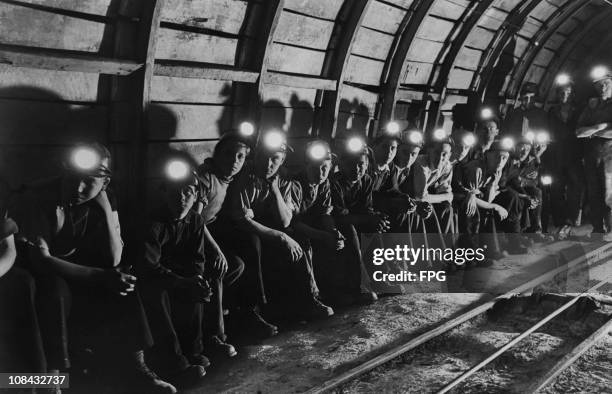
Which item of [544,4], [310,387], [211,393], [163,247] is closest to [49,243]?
[163,247]

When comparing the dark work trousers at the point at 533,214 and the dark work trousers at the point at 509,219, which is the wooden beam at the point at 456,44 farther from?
the dark work trousers at the point at 533,214

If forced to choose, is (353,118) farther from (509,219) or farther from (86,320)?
(86,320)

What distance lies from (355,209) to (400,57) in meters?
2.54

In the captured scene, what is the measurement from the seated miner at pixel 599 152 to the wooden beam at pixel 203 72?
6.14 meters

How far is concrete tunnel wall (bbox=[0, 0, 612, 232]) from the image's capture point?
3.85 meters

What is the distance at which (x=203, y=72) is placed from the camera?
4750 millimetres

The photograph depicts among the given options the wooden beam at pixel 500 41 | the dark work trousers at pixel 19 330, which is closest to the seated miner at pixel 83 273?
the dark work trousers at pixel 19 330

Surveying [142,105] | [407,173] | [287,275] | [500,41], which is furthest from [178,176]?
[500,41]

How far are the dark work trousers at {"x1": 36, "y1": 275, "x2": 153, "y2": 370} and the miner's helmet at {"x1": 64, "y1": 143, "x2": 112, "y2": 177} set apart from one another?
689 mm

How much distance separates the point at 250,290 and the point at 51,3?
8.74 feet

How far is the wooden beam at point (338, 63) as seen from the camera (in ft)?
19.7

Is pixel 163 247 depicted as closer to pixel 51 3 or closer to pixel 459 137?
pixel 51 3

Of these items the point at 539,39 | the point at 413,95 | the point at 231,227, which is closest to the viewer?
the point at 231,227

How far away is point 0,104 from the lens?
372 centimetres
